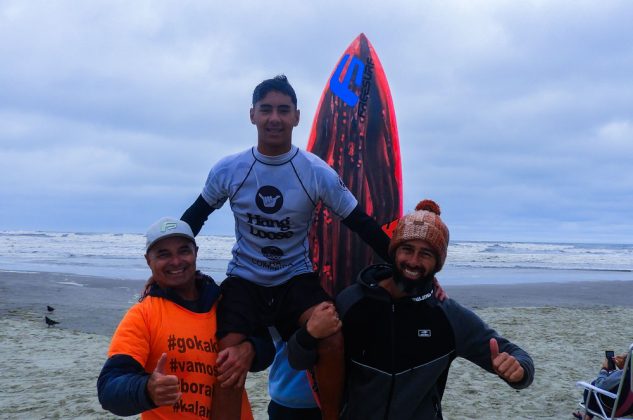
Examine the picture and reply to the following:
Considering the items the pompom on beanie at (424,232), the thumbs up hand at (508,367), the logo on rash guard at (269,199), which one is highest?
the logo on rash guard at (269,199)

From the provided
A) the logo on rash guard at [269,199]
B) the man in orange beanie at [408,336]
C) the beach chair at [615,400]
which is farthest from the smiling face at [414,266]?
the beach chair at [615,400]

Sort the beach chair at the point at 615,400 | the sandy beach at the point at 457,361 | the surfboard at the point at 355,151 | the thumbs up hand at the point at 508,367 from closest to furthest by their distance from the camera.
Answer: the thumbs up hand at the point at 508,367
the beach chair at the point at 615,400
the surfboard at the point at 355,151
the sandy beach at the point at 457,361

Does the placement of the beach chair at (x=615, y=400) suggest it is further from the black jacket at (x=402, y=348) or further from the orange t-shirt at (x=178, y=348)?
the orange t-shirt at (x=178, y=348)

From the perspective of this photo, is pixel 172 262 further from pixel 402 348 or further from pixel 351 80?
pixel 351 80

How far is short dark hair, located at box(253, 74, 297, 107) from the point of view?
2629 millimetres

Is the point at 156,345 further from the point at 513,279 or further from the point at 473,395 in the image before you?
the point at 513,279

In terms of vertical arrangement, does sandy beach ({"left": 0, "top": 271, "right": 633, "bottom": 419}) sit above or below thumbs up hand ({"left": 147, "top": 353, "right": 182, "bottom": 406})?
below

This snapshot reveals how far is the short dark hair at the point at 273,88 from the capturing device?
2629mm

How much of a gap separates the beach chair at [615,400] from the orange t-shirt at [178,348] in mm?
2249

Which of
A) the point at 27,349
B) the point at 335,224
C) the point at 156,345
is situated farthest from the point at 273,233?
the point at 27,349

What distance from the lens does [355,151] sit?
3900 mm

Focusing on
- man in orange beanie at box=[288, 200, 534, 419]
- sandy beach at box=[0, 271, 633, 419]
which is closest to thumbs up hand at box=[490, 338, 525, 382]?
man in orange beanie at box=[288, 200, 534, 419]

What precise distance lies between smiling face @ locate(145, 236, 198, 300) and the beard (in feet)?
2.74

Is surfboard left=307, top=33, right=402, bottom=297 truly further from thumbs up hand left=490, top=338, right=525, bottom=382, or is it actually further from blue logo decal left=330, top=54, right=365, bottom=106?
thumbs up hand left=490, top=338, right=525, bottom=382
